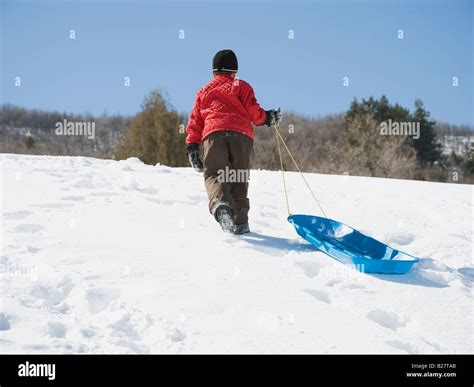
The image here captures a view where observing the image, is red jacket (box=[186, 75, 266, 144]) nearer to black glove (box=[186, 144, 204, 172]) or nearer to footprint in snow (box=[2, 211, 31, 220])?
black glove (box=[186, 144, 204, 172])

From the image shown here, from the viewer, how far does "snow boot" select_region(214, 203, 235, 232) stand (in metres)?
4.07

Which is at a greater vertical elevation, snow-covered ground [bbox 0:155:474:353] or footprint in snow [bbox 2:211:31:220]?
footprint in snow [bbox 2:211:31:220]

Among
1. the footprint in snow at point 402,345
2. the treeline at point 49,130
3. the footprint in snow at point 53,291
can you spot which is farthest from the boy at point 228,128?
the treeline at point 49,130

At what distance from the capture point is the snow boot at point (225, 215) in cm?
407

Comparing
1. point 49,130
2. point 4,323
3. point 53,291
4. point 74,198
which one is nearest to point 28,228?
point 74,198

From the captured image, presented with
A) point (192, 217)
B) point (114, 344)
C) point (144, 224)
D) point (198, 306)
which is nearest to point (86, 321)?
point (114, 344)

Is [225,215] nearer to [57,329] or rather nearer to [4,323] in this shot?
[57,329]

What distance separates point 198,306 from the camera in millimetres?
2848

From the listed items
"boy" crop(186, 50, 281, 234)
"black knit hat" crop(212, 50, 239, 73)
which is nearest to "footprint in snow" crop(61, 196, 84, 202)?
"boy" crop(186, 50, 281, 234)

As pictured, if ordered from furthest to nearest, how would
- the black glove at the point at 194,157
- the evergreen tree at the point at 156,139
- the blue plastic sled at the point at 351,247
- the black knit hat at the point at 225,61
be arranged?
the evergreen tree at the point at 156,139 < the black glove at the point at 194,157 < the black knit hat at the point at 225,61 < the blue plastic sled at the point at 351,247

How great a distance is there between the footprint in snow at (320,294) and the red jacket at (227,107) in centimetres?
165

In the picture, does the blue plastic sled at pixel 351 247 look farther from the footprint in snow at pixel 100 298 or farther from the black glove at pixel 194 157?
the footprint in snow at pixel 100 298

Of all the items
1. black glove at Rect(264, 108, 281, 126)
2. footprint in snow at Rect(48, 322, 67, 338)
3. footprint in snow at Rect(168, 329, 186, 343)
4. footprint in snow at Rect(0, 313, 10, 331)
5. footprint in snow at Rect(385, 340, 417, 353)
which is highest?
black glove at Rect(264, 108, 281, 126)
